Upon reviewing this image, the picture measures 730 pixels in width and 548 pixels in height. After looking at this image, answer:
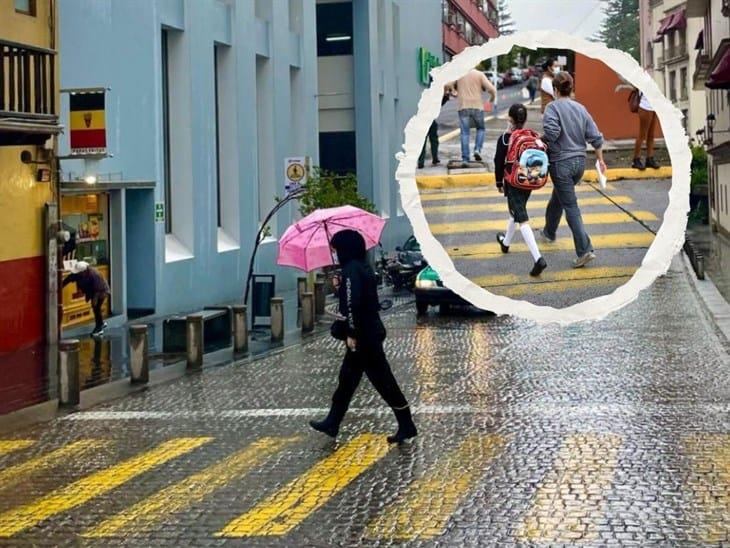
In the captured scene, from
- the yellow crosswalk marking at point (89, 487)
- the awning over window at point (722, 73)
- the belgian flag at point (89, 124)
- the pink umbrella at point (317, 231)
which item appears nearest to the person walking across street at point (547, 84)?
the yellow crosswalk marking at point (89, 487)

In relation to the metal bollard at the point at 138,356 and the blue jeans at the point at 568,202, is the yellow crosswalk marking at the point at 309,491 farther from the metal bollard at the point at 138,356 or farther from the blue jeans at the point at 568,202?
the metal bollard at the point at 138,356

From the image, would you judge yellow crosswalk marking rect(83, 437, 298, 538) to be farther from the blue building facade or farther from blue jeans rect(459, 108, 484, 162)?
the blue building facade

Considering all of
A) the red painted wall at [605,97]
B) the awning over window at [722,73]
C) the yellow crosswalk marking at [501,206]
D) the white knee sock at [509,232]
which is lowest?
the white knee sock at [509,232]

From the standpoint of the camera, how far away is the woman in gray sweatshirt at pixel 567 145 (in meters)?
3.60

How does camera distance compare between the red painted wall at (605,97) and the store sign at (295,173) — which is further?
the store sign at (295,173)

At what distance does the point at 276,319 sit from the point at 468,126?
54.1 feet

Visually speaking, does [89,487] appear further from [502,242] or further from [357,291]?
[502,242]

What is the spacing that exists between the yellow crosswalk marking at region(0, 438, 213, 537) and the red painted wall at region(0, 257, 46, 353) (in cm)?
857

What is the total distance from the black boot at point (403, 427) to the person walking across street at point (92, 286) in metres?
11.2

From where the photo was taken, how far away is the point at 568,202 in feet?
12.3

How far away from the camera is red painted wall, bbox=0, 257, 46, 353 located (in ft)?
62.4

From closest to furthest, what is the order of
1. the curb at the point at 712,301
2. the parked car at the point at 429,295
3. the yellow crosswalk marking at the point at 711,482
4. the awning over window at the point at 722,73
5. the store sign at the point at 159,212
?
the yellow crosswalk marking at the point at 711,482 < the curb at the point at 712,301 < the parked car at the point at 429,295 < the store sign at the point at 159,212 < the awning over window at the point at 722,73

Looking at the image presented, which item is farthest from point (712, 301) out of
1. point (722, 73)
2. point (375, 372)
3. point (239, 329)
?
point (375, 372)

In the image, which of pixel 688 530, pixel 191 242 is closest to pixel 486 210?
pixel 688 530
